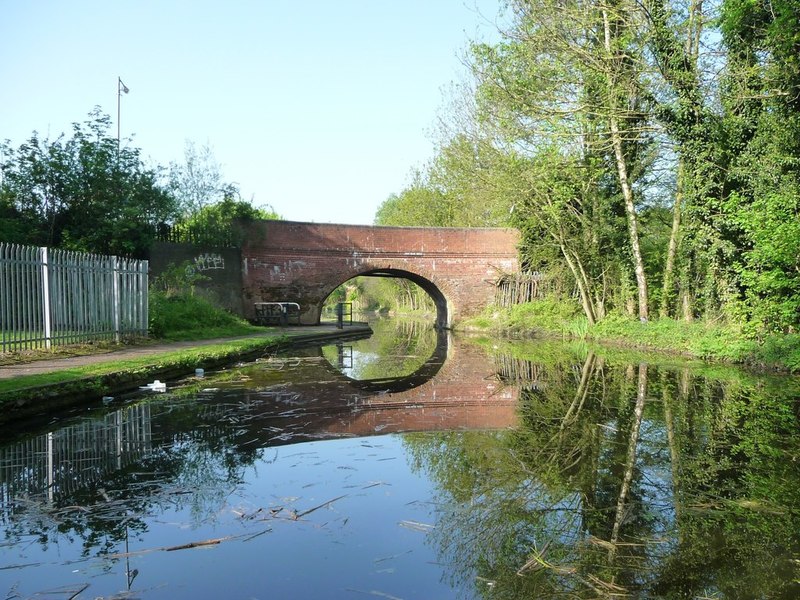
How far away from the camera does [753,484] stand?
4.48m

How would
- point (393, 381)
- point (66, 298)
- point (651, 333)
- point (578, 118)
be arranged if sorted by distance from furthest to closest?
point (651, 333) < point (578, 118) < point (66, 298) < point (393, 381)

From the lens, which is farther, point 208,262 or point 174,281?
point 208,262

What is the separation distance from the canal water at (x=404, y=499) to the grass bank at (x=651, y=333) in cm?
337

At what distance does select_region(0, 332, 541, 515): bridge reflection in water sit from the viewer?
4918 mm

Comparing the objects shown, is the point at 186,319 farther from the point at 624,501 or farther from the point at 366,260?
the point at 624,501

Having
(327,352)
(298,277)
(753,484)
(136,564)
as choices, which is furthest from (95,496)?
(298,277)

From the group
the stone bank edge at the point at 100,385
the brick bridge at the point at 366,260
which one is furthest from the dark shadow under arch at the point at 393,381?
the brick bridge at the point at 366,260

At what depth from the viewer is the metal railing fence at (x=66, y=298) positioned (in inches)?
381

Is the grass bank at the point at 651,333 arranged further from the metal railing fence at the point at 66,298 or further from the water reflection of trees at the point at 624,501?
the metal railing fence at the point at 66,298

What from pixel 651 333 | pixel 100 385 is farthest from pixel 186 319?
pixel 651 333

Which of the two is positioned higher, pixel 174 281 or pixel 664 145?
pixel 664 145

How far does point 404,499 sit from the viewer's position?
424cm

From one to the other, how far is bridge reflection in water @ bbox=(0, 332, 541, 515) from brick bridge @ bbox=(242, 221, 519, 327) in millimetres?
11871

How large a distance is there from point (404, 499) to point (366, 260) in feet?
66.5
